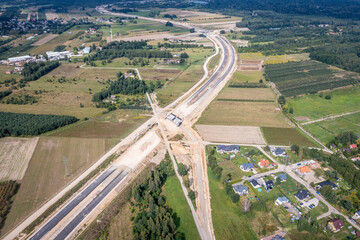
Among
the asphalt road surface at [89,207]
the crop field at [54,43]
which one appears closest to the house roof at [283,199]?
the asphalt road surface at [89,207]

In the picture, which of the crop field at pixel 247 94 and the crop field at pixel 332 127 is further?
the crop field at pixel 247 94

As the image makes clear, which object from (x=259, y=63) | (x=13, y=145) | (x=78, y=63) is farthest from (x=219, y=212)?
(x=78, y=63)

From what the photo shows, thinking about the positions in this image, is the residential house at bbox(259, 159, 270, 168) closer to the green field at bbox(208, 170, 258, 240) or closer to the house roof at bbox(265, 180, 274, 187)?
the house roof at bbox(265, 180, 274, 187)

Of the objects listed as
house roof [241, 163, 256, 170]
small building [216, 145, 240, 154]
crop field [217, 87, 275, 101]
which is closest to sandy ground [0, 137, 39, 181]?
small building [216, 145, 240, 154]

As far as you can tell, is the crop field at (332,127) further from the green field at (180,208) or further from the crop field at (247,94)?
the green field at (180,208)

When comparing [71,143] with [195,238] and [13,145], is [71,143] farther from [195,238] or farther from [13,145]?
[195,238]

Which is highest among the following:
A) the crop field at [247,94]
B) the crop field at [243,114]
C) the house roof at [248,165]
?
the crop field at [247,94]

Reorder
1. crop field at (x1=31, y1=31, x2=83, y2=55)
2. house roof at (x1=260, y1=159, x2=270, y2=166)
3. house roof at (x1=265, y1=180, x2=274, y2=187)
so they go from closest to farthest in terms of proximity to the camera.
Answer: house roof at (x1=265, y1=180, x2=274, y2=187) → house roof at (x1=260, y1=159, x2=270, y2=166) → crop field at (x1=31, y1=31, x2=83, y2=55)
